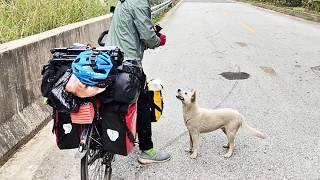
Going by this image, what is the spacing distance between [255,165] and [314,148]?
0.90 metres

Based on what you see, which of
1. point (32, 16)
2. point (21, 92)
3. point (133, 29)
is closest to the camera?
point (133, 29)

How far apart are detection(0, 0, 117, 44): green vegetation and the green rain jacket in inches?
98.9

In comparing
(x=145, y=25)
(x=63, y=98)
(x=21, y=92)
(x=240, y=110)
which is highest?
(x=145, y=25)

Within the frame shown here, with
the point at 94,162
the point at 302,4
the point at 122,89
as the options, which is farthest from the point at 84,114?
the point at 302,4

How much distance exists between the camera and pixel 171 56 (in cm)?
1121

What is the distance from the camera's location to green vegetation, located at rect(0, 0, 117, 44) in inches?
269

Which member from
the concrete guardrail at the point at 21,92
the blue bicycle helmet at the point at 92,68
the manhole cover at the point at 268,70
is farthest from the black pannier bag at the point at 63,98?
the manhole cover at the point at 268,70

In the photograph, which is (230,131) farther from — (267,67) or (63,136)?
(267,67)

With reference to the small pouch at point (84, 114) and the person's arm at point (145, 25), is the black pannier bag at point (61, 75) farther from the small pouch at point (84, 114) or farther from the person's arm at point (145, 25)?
the person's arm at point (145, 25)

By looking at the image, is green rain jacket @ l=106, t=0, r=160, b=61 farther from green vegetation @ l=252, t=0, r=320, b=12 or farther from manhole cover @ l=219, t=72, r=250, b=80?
green vegetation @ l=252, t=0, r=320, b=12

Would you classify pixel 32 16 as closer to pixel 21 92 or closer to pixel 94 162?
pixel 21 92

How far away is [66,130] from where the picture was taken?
3529 millimetres

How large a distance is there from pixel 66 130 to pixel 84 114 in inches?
10.7

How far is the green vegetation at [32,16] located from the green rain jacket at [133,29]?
2.51 m
